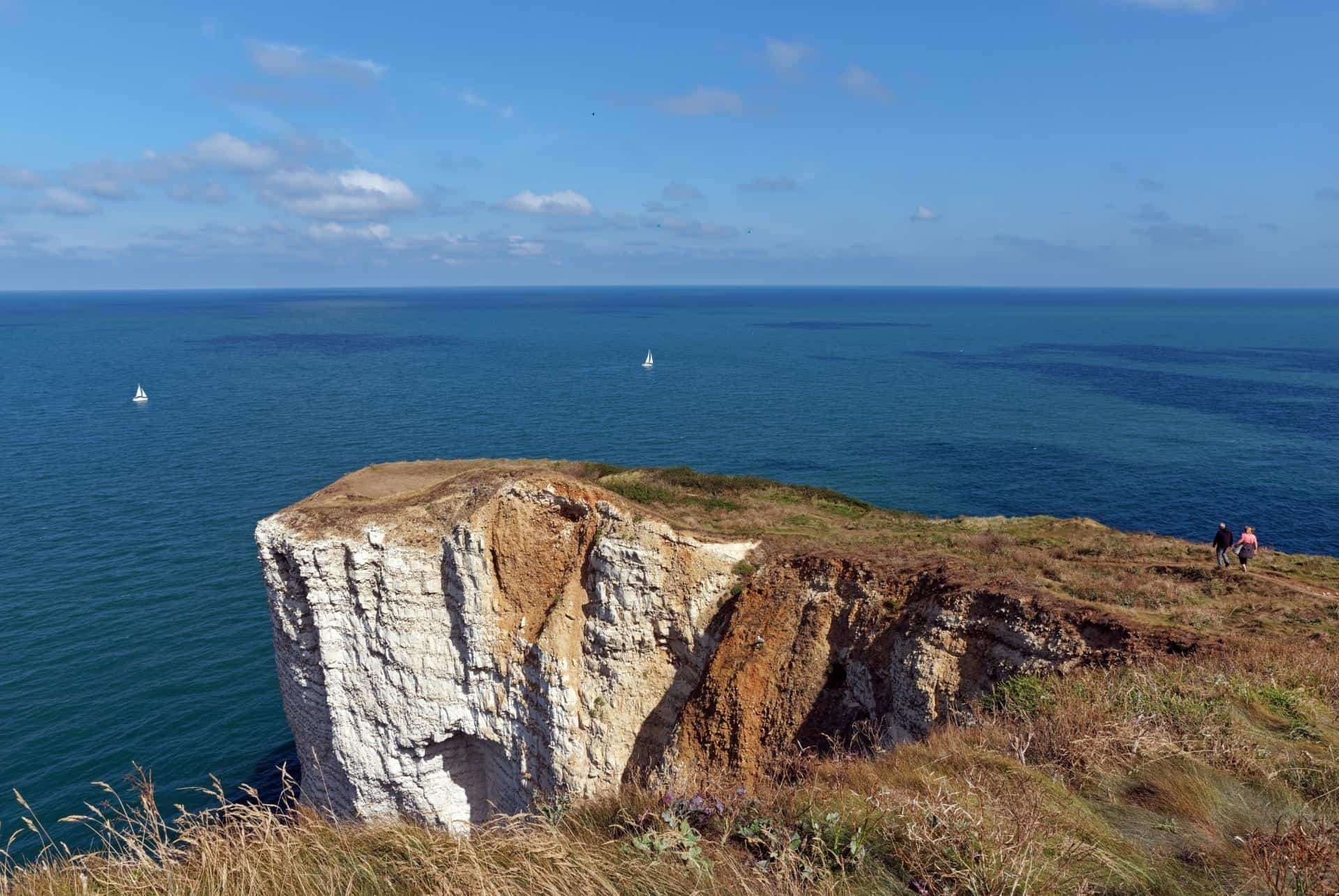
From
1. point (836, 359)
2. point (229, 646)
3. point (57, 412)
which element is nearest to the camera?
point (229, 646)

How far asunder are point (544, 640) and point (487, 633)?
7.75 feet

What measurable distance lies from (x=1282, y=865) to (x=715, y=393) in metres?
94.2

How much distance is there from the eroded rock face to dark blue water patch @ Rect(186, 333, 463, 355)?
128 m

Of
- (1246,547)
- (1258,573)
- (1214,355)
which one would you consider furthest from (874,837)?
(1214,355)

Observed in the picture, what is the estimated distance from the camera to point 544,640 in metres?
24.5

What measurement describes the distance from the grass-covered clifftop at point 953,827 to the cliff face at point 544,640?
8.78 m

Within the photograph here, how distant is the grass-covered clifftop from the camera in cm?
600

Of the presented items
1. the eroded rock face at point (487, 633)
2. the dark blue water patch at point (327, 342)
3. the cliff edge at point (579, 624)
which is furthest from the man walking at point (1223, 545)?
the dark blue water patch at point (327, 342)

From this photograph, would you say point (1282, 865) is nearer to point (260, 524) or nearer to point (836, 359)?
point (260, 524)

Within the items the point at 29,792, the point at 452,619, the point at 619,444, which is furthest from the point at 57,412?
the point at 452,619

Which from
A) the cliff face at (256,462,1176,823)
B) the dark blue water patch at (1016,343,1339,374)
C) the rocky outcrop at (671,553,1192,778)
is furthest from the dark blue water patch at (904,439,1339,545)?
the dark blue water patch at (1016,343,1339,374)

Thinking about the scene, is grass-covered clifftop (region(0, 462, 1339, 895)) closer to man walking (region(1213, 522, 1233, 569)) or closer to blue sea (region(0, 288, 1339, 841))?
man walking (region(1213, 522, 1233, 569))

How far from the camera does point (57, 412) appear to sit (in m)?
82.4

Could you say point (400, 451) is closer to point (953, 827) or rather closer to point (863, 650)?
point (863, 650)
